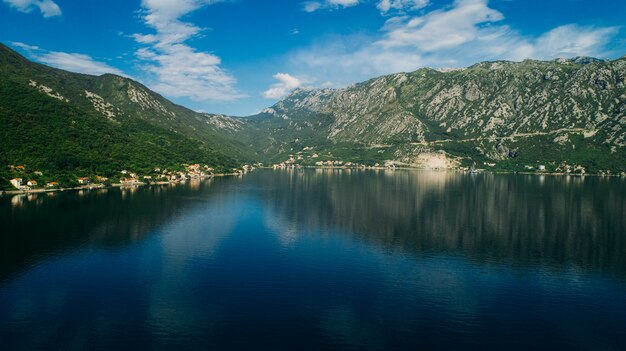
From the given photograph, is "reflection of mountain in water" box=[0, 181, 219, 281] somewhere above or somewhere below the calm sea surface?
above

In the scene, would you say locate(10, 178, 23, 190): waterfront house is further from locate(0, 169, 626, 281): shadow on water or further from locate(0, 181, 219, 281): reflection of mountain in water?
locate(0, 169, 626, 281): shadow on water

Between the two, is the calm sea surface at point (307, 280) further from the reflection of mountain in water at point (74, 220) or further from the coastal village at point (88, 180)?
the coastal village at point (88, 180)

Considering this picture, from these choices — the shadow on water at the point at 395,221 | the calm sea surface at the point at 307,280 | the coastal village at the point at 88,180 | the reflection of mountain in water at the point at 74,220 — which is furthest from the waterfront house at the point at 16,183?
the calm sea surface at the point at 307,280

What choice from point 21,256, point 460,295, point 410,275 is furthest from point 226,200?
point 460,295

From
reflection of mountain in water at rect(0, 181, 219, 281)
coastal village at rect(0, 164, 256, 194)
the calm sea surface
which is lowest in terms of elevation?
the calm sea surface

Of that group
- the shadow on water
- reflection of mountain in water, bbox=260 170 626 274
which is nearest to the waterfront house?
the shadow on water

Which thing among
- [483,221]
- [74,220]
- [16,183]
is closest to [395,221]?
[483,221]

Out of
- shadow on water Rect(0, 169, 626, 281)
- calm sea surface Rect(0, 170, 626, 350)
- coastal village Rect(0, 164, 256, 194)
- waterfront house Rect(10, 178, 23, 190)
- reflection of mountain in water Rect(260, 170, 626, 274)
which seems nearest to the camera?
calm sea surface Rect(0, 170, 626, 350)
